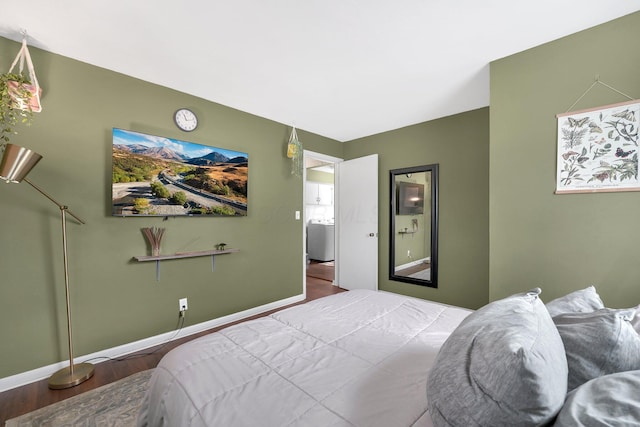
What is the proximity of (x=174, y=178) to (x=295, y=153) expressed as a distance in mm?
1570

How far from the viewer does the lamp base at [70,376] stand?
6.40 ft

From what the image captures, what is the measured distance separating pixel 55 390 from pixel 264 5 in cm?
305

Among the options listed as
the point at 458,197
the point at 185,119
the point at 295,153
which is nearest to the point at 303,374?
the point at 185,119

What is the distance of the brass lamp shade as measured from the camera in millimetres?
1637

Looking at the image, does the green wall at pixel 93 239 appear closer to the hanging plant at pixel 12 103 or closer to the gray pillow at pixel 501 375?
the hanging plant at pixel 12 103

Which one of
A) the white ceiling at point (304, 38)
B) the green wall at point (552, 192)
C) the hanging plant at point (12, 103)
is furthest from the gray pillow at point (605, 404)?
the hanging plant at point (12, 103)

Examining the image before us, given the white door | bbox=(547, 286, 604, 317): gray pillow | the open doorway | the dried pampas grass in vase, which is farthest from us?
the open doorway

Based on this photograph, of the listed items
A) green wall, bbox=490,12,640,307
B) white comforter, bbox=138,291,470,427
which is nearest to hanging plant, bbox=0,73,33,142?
white comforter, bbox=138,291,470,427

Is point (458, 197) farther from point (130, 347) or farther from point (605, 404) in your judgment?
point (130, 347)

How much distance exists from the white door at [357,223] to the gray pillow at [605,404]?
11.4 ft

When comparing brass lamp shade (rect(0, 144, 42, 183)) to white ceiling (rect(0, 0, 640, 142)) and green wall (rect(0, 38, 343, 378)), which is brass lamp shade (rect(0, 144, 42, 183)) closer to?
green wall (rect(0, 38, 343, 378))

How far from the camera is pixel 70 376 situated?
203 centimetres

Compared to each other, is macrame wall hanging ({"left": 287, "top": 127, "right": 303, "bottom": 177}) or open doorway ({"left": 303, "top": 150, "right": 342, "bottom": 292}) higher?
macrame wall hanging ({"left": 287, "top": 127, "right": 303, "bottom": 177})

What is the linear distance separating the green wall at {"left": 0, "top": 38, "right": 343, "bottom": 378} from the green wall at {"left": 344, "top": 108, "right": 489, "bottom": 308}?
250 centimetres
